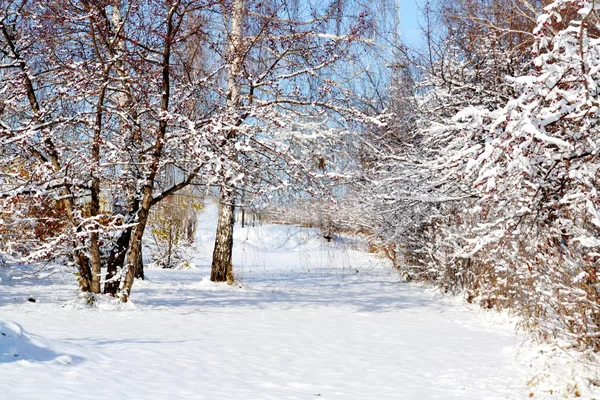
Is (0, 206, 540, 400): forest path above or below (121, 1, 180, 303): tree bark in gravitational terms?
below

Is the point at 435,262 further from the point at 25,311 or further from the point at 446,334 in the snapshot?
the point at 25,311

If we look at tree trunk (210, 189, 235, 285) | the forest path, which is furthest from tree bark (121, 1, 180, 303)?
tree trunk (210, 189, 235, 285)

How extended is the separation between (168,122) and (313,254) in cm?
1791

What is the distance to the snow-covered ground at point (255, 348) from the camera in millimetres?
4340

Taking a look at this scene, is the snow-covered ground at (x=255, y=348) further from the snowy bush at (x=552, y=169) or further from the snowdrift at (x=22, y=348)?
the snowy bush at (x=552, y=169)

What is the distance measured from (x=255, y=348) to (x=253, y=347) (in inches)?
1.9

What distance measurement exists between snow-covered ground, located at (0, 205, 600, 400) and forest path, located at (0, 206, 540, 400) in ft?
0.05

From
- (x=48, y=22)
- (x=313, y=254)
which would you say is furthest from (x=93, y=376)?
(x=313, y=254)

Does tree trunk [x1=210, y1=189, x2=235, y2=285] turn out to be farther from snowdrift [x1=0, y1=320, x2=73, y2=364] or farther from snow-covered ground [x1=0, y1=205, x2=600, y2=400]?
snowdrift [x1=0, y1=320, x2=73, y2=364]

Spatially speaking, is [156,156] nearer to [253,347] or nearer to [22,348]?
[253,347]

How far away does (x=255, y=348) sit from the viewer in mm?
6094

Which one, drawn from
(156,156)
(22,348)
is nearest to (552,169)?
(22,348)

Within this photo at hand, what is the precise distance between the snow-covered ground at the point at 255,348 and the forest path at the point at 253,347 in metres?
0.01

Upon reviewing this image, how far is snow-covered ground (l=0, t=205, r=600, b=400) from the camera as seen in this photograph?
434cm
